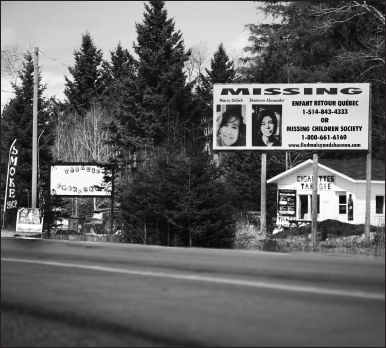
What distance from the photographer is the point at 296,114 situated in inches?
870

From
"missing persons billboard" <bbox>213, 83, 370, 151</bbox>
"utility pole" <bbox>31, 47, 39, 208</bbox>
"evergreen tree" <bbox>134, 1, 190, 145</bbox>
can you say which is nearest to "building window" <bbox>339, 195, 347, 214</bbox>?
"evergreen tree" <bbox>134, 1, 190, 145</bbox>

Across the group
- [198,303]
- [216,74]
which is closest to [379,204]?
[216,74]

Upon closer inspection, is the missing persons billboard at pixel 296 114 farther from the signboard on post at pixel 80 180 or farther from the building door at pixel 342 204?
the building door at pixel 342 204

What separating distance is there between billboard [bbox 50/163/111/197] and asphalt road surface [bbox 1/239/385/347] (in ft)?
46.6

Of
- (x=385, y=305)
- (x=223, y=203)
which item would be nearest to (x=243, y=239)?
(x=223, y=203)

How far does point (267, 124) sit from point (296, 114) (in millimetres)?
965

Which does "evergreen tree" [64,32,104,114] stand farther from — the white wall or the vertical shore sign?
the vertical shore sign

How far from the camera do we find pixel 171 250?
11.6 m

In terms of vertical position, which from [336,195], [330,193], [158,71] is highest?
[158,71]

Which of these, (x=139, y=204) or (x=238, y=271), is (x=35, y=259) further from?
(x=139, y=204)

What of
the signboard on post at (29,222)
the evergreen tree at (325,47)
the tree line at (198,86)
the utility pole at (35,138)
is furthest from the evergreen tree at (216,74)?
the signboard on post at (29,222)

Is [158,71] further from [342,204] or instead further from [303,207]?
[342,204]

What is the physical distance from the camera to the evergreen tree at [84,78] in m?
65.9

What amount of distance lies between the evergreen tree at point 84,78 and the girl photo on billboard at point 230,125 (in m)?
43.5
